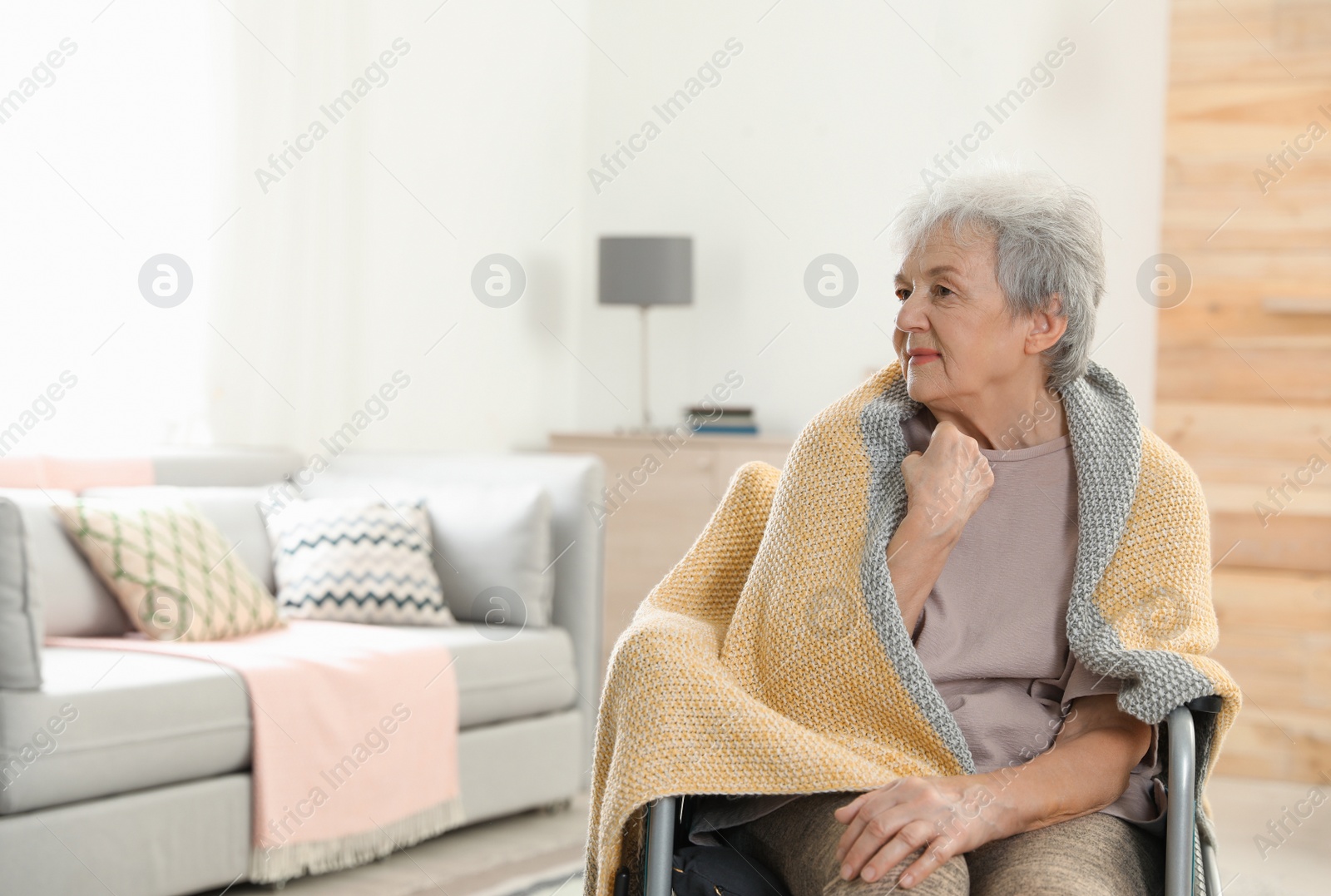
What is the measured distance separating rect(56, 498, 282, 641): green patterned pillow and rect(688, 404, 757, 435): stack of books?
180cm

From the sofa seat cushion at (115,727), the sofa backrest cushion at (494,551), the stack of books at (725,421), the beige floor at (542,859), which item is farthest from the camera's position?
the stack of books at (725,421)

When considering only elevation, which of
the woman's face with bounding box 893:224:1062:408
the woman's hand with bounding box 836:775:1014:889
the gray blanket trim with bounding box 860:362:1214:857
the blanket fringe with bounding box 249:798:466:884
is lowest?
the blanket fringe with bounding box 249:798:466:884

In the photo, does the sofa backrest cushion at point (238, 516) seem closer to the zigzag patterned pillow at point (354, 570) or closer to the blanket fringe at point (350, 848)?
the zigzag patterned pillow at point (354, 570)

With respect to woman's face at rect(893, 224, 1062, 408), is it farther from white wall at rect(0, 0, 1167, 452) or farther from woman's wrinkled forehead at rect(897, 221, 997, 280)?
white wall at rect(0, 0, 1167, 452)

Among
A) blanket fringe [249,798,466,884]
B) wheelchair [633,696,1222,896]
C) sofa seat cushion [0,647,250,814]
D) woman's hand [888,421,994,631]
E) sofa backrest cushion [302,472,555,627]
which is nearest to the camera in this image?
wheelchair [633,696,1222,896]

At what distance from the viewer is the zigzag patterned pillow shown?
2.91 metres

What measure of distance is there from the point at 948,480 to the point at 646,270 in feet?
9.93

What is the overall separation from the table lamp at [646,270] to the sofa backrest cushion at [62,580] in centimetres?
207

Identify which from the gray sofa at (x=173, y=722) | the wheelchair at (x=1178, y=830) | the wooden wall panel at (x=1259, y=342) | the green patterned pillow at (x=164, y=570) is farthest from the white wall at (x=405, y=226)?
the wheelchair at (x=1178, y=830)

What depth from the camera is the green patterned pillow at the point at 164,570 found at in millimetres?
2521

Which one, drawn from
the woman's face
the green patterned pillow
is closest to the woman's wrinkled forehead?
the woman's face

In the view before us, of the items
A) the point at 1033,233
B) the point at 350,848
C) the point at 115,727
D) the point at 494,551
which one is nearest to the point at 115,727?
the point at 115,727

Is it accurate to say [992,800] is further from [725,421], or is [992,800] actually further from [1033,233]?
[725,421]

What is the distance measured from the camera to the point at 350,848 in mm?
2475
